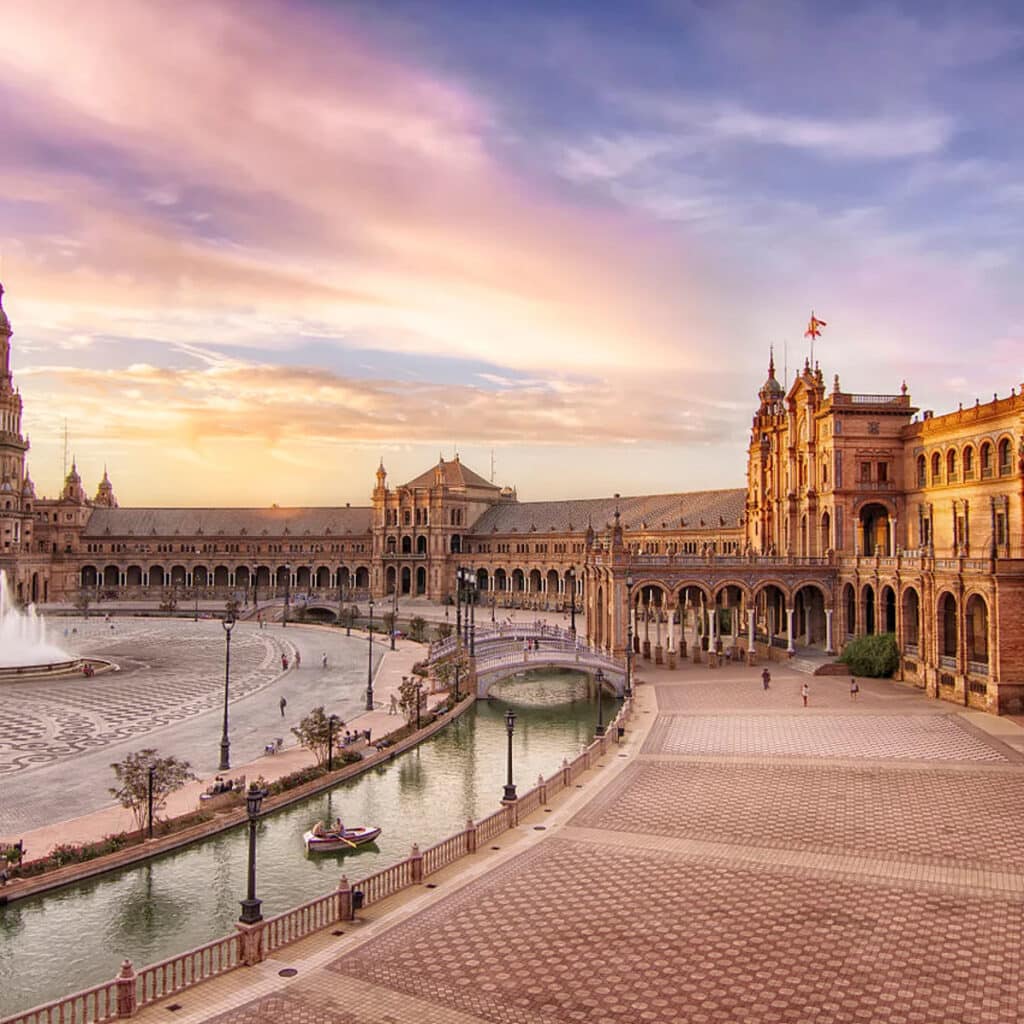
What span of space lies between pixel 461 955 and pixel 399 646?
232 ft

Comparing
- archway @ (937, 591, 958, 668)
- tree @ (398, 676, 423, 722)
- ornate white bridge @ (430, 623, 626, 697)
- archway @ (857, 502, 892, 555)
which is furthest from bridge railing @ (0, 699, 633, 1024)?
archway @ (857, 502, 892, 555)

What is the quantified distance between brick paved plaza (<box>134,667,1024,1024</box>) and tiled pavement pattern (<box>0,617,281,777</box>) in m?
25.0

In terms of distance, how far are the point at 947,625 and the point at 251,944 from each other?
4905cm

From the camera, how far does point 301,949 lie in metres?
21.2

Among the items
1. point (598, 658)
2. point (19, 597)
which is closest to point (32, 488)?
point (19, 597)

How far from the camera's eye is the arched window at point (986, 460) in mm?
63884

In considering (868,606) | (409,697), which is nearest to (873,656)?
(868,606)

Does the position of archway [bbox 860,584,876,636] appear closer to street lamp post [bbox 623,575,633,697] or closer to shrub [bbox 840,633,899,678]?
shrub [bbox 840,633,899,678]

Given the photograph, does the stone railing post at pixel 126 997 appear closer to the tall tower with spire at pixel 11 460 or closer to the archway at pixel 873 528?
the archway at pixel 873 528

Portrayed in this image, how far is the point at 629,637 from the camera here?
56.4 meters

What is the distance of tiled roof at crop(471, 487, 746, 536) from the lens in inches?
4596

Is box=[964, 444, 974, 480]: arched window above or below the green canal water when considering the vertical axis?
above

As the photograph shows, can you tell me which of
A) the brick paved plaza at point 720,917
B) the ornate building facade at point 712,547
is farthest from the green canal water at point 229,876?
the ornate building facade at point 712,547

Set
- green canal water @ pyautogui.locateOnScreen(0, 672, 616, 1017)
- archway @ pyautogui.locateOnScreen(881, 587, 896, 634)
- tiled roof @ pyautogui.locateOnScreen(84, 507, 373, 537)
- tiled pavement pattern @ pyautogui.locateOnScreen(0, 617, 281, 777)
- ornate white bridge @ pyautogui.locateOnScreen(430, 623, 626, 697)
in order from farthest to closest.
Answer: tiled roof @ pyautogui.locateOnScreen(84, 507, 373, 537) → archway @ pyautogui.locateOnScreen(881, 587, 896, 634) → ornate white bridge @ pyautogui.locateOnScreen(430, 623, 626, 697) → tiled pavement pattern @ pyautogui.locateOnScreen(0, 617, 281, 777) → green canal water @ pyautogui.locateOnScreen(0, 672, 616, 1017)
